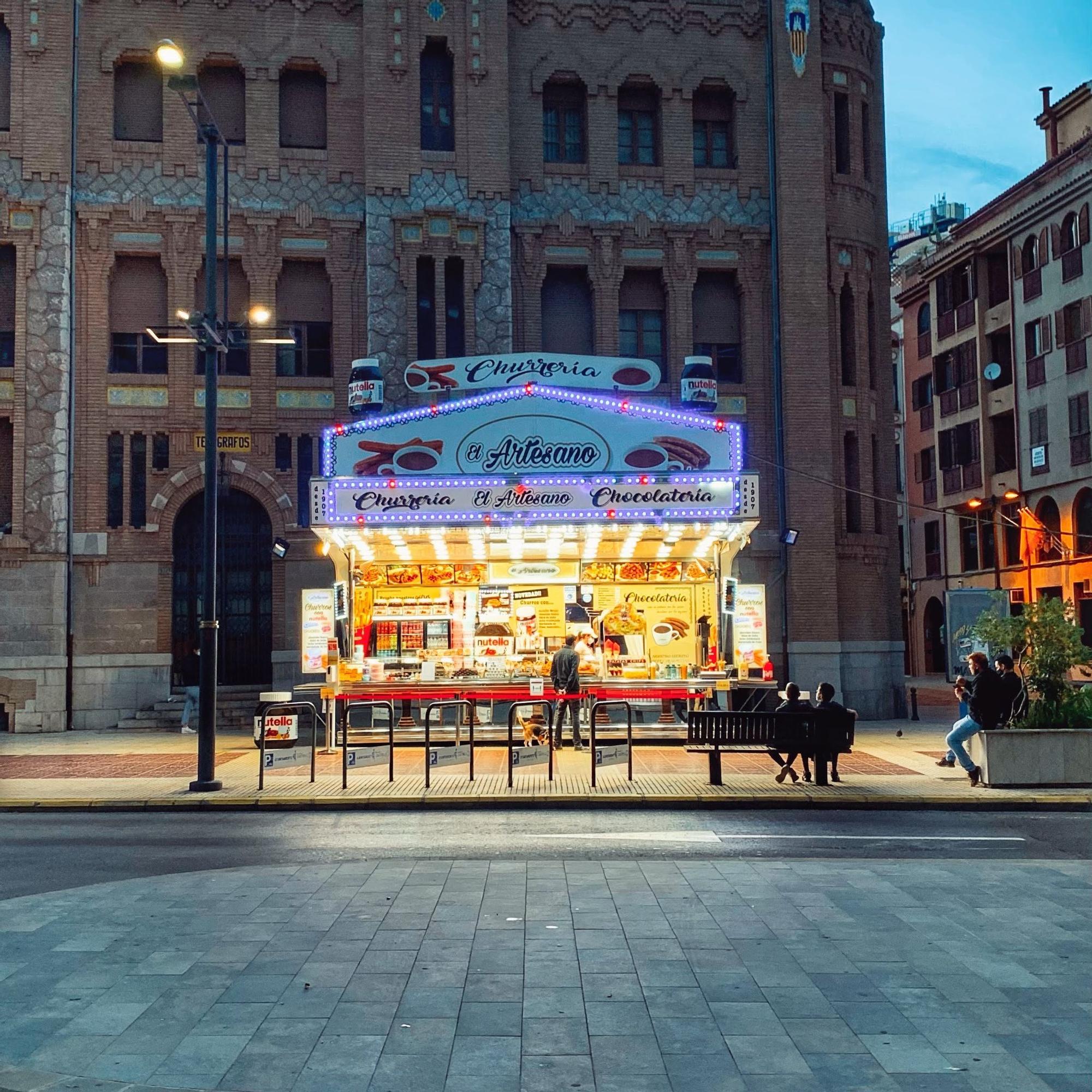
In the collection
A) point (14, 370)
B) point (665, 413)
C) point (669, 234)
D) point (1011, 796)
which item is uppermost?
point (669, 234)

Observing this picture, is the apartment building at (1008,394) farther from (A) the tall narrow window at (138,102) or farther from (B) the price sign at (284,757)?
(A) the tall narrow window at (138,102)

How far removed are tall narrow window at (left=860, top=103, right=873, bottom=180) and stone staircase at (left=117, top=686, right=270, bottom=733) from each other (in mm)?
19293

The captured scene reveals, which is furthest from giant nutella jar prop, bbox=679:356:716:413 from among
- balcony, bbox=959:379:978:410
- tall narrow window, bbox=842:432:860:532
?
balcony, bbox=959:379:978:410

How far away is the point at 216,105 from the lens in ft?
97.1

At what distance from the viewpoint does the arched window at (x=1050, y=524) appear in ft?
145

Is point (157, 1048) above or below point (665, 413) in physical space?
below

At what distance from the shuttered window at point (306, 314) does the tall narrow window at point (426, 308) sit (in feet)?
6.77

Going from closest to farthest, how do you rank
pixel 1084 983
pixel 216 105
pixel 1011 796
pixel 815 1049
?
pixel 815 1049, pixel 1084 983, pixel 1011 796, pixel 216 105

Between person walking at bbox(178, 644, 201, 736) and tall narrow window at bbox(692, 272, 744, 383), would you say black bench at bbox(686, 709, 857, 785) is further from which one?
tall narrow window at bbox(692, 272, 744, 383)

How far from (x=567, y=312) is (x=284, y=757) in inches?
604

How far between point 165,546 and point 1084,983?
23866mm

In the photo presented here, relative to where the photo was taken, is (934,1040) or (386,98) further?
(386,98)

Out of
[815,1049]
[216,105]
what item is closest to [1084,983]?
[815,1049]

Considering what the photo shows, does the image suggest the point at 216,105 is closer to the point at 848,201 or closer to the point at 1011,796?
the point at 848,201
